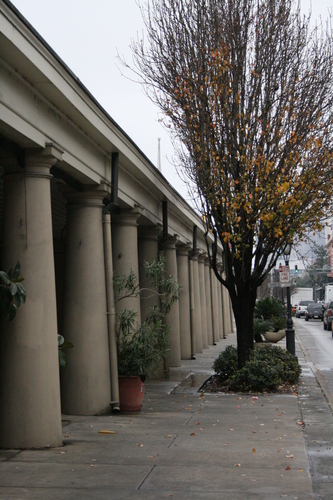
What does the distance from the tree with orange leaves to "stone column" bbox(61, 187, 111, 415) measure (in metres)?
3.94

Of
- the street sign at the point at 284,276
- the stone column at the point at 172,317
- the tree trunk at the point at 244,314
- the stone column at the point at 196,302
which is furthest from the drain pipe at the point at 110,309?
the stone column at the point at 196,302

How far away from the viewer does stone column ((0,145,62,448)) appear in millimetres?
8750

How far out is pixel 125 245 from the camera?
49.1ft

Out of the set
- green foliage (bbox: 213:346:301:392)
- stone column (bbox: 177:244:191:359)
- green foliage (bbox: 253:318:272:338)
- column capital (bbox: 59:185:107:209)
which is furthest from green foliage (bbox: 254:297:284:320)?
column capital (bbox: 59:185:107:209)

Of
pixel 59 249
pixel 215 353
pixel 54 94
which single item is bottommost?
pixel 215 353

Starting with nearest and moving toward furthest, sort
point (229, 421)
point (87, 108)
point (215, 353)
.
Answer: point (87, 108)
point (229, 421)
point (215, 353)

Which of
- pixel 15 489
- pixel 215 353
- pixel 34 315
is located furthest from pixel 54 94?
pixel 215 353

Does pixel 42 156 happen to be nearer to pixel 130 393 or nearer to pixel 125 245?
pixel 130 393

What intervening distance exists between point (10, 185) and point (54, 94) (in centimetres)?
131

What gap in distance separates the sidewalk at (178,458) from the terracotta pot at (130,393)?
0.70 ft

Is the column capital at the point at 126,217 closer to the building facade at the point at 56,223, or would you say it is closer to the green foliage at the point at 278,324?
the building facade at the point at 56,223

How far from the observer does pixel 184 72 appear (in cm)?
1567

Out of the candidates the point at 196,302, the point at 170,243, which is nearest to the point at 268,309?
the point at 196,302

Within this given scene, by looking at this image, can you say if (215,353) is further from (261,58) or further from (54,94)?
(54,94)
